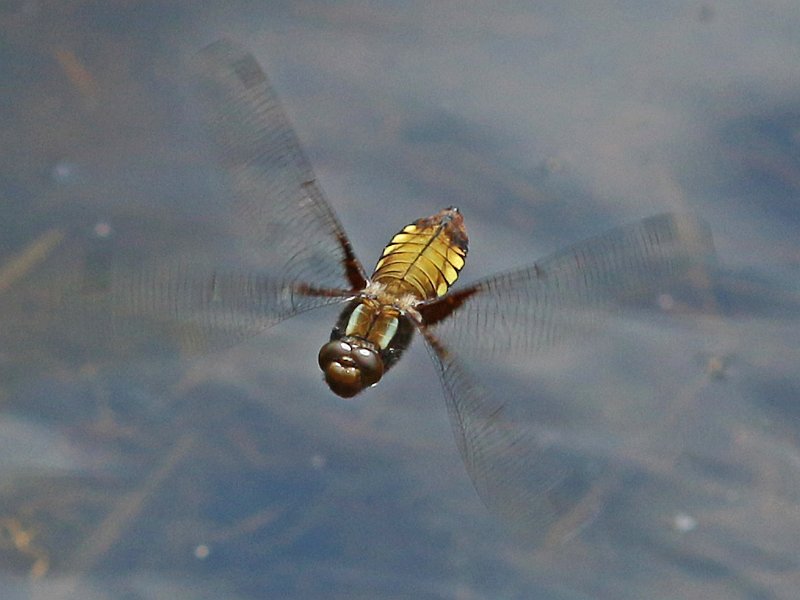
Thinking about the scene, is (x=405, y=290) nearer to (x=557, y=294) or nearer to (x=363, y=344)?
(x=363, y=344)

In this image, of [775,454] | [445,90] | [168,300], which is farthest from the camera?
[445,90]

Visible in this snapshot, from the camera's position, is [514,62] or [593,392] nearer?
[593,392]

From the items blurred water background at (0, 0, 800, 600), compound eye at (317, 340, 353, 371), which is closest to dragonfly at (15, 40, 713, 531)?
compound eye at (317, 340, 353, 371)

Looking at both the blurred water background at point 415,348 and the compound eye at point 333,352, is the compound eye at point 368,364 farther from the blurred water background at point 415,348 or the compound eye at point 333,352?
the blurred water background at point 415,348

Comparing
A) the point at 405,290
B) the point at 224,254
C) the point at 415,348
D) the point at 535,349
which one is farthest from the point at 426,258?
the point at 224,254

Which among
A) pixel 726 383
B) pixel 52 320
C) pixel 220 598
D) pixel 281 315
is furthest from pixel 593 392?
pixel 52 320

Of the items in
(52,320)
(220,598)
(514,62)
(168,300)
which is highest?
(514,62)

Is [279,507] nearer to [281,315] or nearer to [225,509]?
[225,509]
